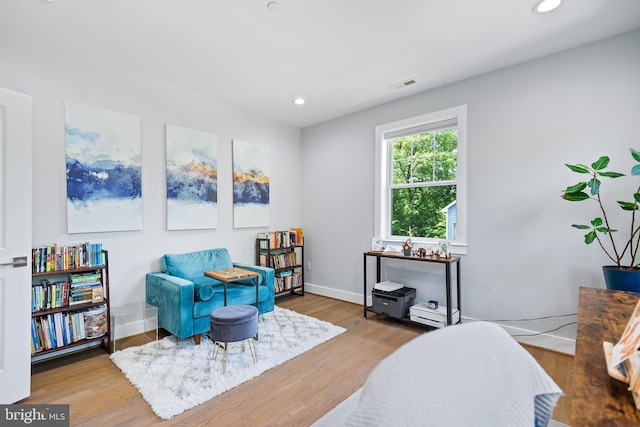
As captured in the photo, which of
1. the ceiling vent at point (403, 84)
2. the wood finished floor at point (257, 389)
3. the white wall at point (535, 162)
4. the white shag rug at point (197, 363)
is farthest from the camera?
the ceiling vent at point (403, 84)

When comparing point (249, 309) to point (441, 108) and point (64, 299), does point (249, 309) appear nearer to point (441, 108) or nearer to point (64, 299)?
point (64, 299)

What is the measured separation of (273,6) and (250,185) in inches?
95.9

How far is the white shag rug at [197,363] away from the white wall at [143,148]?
0.78 metres

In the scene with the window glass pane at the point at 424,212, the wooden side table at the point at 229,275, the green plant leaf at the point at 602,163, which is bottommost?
the wooden side table at the point at 229,275

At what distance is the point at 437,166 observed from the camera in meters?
3.52

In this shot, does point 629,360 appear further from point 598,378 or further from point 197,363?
point 197,363

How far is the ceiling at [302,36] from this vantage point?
6.87ft

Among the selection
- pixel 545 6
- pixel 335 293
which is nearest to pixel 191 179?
pixel 335 293

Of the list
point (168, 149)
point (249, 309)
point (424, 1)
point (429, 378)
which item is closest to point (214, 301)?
point (249, 309)

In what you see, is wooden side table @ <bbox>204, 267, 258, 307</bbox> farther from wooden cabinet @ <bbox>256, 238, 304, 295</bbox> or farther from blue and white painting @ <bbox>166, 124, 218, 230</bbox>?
wooden cabinet @ <bbox>256, 238, 304, 295</bbox>

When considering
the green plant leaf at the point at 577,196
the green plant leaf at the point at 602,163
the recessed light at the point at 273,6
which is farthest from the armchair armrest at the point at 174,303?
the green plant leaf at the point at 602,163

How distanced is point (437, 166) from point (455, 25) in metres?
1.56

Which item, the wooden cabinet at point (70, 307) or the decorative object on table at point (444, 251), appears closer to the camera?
the wooden cabinet at point (70, 307)

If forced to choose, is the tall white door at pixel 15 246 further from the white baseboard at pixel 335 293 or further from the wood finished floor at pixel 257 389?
the white baseboard at pixel 335 293
